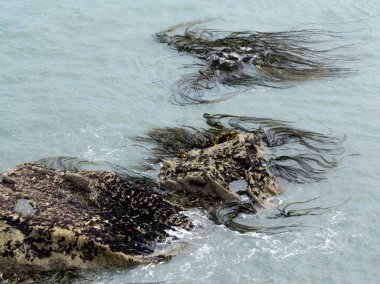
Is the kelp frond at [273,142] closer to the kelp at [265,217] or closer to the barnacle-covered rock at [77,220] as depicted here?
the kelp at [265,217]

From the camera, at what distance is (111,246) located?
7.08 meters

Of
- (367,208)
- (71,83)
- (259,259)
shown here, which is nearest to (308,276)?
(259,259)

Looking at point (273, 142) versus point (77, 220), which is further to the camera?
point (273, 142)

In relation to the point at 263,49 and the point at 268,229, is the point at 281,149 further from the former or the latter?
the point at 263,49

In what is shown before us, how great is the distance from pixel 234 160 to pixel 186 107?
2.45 m

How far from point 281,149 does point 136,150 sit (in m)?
1.92

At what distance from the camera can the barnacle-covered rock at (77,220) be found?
702cm

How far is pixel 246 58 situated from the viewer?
12.2 m

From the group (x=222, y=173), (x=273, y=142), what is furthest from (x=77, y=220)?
(x=273, y=142)

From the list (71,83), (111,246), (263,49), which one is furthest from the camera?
(263,49)

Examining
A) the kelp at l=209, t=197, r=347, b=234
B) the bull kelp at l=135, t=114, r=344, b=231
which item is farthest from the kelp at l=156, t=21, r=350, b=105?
the kelp at l=209, t=197, r=347, b=234

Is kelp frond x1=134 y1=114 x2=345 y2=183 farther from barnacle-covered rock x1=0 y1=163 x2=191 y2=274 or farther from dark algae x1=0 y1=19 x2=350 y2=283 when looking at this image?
barnacle-covered rock x1=0 y1=163 x2=191 y2=274

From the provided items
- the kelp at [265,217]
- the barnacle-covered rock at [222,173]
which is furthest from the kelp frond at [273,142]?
the kelp at [265,217]

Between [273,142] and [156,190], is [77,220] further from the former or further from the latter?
[273,142]
